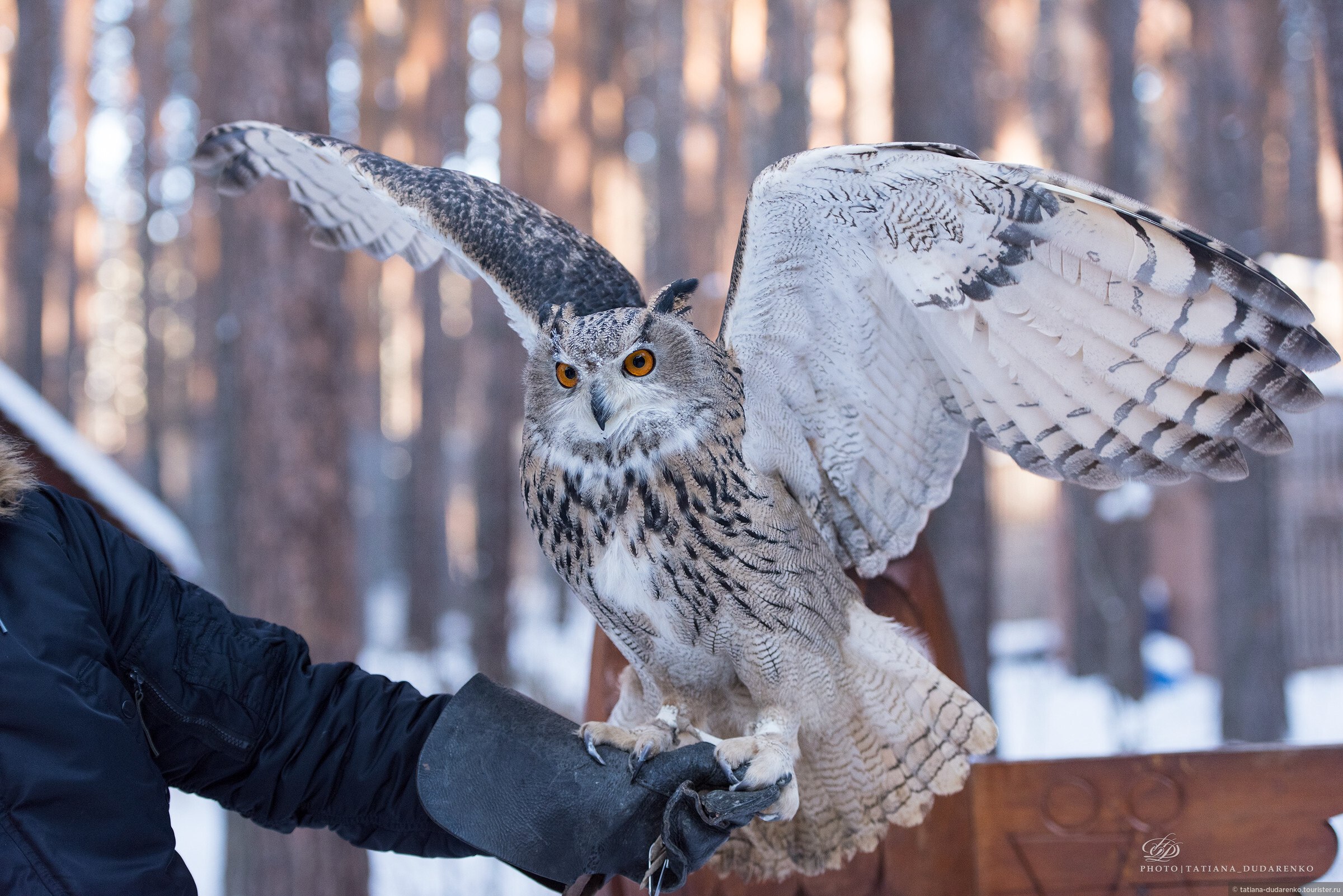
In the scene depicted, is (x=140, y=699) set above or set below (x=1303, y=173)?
below

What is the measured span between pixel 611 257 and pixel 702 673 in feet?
3.29

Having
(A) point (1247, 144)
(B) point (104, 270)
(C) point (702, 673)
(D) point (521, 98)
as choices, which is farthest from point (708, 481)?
(B) point (104, 270)

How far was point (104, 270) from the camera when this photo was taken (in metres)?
24.7

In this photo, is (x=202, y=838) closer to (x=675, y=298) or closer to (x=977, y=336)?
(x=675, y=298)

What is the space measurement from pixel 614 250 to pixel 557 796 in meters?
13.2

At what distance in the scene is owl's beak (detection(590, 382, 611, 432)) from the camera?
1.85 m

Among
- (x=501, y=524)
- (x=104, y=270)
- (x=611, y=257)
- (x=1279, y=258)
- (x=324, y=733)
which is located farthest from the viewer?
(x=104, y=270)

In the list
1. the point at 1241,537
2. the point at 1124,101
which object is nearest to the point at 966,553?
the point at 1241,537

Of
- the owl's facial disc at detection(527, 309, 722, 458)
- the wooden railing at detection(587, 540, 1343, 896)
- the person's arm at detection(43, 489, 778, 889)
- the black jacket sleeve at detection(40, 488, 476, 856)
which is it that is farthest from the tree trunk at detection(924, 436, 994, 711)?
the black jacket sleeve at detection(40, 488, 476, 856)

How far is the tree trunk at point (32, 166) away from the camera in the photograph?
31.0 feet

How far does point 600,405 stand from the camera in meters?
1.85

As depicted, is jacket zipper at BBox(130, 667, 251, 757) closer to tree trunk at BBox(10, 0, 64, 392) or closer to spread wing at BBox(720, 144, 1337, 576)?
spread wing at BBox(720, 144, 1337, 576)

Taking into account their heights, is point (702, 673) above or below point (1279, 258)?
below

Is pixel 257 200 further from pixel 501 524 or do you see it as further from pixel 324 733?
pixel 501 524
